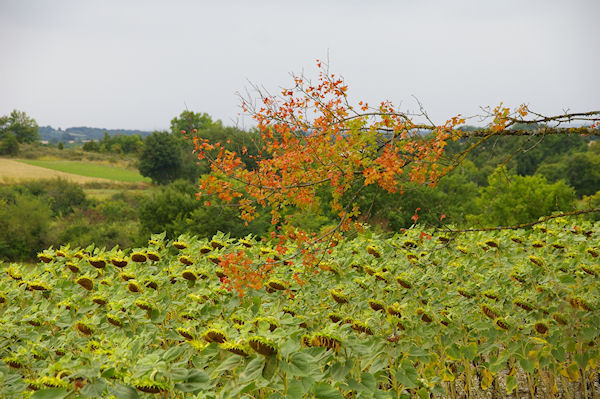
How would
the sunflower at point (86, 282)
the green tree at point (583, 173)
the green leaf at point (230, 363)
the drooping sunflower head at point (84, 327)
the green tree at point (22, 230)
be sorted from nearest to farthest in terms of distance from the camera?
the green leaf at point (230, 363), the drooping sunflower head at point (84, 327), the sunflower at point (86, 282), the green tree at point (22, 230), the green tree at point (583, 173)

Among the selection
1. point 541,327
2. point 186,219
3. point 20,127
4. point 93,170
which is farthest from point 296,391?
point 20,127

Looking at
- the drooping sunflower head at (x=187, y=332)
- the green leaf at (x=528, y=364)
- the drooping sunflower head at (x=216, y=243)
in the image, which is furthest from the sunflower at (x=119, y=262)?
the green leaf at (x=528, y=364)

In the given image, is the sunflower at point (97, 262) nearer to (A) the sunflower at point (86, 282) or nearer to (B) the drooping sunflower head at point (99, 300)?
(A) the sunflower at point (86, 282)

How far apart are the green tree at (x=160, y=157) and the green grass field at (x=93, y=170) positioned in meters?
1.32

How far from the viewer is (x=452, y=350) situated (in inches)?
126

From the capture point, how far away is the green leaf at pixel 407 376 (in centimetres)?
228

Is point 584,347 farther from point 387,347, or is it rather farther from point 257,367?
point 257,367

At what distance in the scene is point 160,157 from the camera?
50094mm

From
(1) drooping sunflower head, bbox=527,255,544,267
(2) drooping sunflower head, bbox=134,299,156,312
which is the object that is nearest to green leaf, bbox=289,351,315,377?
(2) drooping sunflower head, bbox=134,299,156,312

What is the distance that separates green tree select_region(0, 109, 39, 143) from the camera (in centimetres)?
6700

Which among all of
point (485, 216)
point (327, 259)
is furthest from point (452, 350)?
point (485, 216)

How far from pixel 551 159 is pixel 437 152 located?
48.5 m

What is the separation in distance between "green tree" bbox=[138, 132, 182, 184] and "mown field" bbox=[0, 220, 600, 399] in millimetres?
47424

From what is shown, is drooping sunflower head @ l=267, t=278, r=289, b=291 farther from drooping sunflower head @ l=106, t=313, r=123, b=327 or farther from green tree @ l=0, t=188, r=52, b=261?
green tree @ l=0, t=188, r=52, b=261
